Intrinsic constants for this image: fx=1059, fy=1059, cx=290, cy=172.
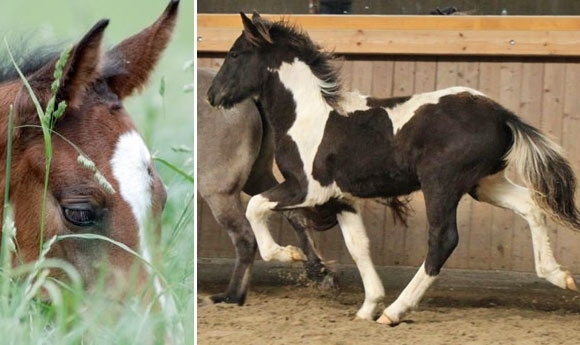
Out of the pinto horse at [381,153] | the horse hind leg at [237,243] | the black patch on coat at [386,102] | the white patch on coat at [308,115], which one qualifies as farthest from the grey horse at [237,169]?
the black patch on coat at [386,102]

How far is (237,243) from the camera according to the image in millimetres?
4305

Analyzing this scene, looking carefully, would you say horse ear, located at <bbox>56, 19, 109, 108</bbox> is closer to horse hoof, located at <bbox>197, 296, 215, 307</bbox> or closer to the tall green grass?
the tall green grass

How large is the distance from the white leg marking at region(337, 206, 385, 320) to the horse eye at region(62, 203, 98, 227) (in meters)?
1.88

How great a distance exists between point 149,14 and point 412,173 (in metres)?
1.49

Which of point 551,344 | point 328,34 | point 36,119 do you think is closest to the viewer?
point 36,119

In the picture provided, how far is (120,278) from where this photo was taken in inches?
91.8

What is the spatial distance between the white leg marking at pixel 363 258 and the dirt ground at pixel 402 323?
0.08 m

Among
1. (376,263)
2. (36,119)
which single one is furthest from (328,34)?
(36,119)

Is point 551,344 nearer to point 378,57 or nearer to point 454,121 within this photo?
point 454,121

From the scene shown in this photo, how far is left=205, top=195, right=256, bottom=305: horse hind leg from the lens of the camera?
429 cm

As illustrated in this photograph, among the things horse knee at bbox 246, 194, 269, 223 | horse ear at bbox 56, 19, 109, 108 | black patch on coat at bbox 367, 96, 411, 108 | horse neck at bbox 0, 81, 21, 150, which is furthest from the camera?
horse knee at bbox 246, 194, 269, 223

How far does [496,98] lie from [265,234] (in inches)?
41.9

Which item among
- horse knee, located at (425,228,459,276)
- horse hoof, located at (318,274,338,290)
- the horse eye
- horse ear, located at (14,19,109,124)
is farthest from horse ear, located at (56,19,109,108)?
horse hoof, located at (318,274,338,290)

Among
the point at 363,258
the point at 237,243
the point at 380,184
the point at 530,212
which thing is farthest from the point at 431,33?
the point at 237,243
